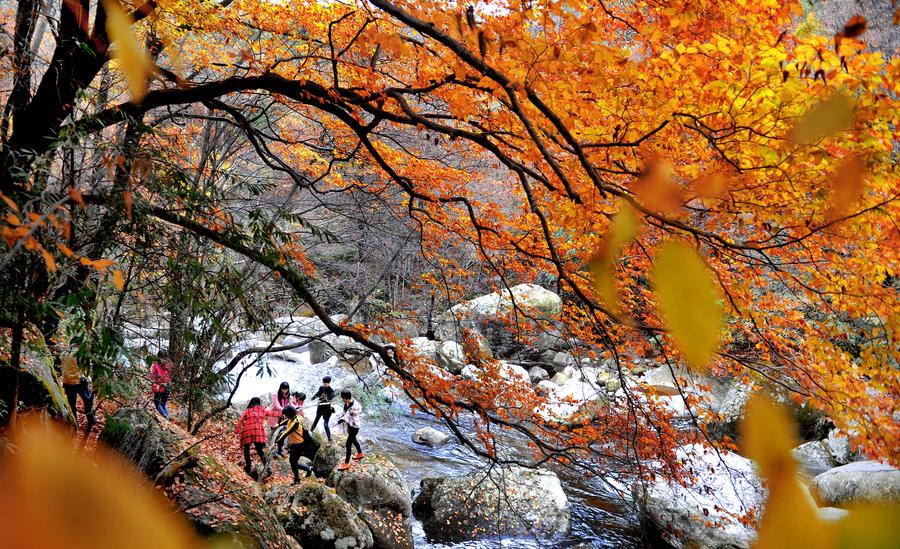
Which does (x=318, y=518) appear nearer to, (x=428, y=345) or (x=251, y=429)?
(x=251, y=429)

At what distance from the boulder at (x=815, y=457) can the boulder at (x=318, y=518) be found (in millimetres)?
7673

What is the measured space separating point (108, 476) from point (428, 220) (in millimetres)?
6489

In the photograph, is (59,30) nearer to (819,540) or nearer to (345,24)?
(345,24)

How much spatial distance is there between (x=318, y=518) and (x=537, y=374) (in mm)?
10023

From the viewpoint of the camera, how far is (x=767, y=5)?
4.64 m

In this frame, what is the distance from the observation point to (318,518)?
641cm

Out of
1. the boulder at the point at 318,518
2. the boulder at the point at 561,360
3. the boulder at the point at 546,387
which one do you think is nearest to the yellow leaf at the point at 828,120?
the boulder at the point at 318,518

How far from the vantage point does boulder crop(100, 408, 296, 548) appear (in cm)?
384

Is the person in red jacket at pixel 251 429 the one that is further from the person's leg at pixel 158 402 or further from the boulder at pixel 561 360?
the boulder at pixel 561 360

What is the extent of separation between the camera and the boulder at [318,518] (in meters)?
6.27

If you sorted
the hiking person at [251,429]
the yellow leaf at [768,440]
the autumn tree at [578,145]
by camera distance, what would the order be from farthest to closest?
the hiking person at [251,429] < the autumn tree at [578,145] < the yellow leaf at [768,440]

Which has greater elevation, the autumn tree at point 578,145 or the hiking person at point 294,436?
the autumn tree at point 578,145

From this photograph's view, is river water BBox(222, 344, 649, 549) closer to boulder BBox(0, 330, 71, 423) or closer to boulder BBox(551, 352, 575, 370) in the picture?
boulder BBox(0, 330, 71, 423)

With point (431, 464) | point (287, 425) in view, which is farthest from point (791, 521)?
point (431, 464)
